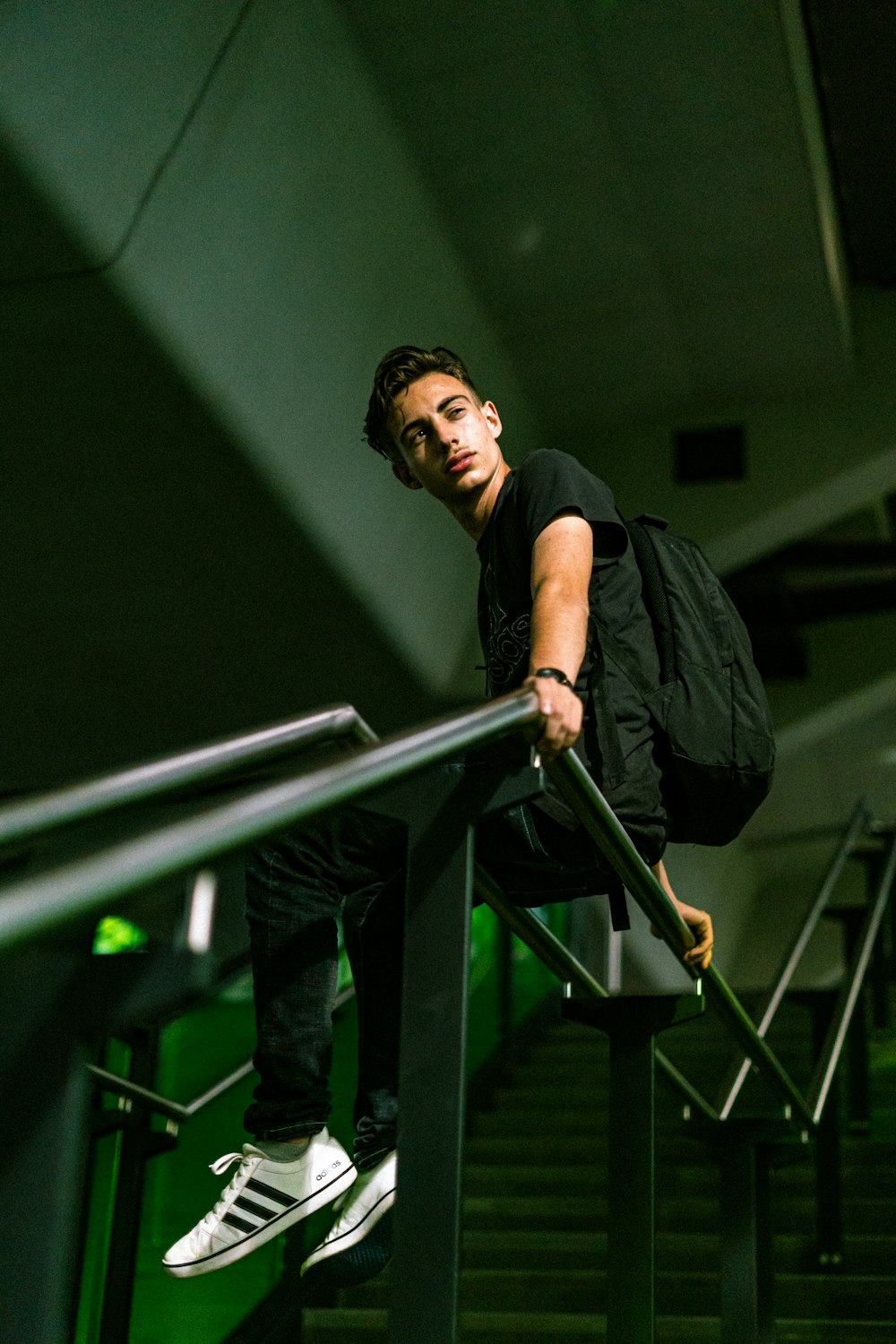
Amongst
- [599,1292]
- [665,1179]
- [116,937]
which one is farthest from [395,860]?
[665,1179]

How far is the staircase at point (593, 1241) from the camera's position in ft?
11.5

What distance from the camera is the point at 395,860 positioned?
192 cm

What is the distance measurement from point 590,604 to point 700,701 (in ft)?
0.70

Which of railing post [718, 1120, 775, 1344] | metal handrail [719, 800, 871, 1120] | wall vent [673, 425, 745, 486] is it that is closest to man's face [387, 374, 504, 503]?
metal handrail [719, 800, 871, 1120]

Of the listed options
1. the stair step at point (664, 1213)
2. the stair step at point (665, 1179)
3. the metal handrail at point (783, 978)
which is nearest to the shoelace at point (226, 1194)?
the metal handrail at point (783, 978)

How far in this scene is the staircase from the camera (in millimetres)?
3514

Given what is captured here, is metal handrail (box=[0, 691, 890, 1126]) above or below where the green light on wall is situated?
above

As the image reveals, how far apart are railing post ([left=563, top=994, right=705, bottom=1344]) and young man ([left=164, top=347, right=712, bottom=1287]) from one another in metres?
0.28

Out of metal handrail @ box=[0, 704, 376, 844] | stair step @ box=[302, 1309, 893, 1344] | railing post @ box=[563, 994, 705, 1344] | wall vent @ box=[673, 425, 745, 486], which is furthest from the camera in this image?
wall vent @ box=[673, 425, 745, 486]

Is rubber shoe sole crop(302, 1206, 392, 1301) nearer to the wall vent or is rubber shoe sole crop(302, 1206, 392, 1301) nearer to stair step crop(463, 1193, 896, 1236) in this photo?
stair step crop(463, 1193, 896, 1236)

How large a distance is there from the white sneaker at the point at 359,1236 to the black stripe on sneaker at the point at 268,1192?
9 cm

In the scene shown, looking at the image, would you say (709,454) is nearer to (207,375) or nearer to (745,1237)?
(207,375)

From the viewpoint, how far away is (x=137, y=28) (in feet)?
12.4

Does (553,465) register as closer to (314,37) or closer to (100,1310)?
(100,1310)
